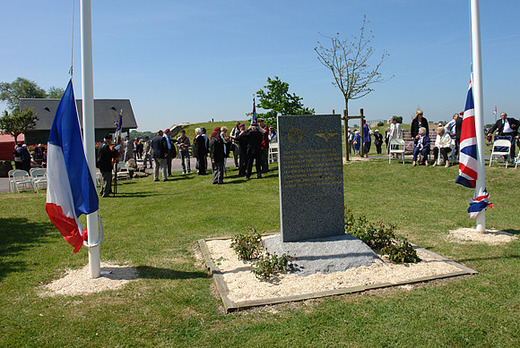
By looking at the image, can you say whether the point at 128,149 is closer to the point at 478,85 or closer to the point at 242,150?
the point at 242,150

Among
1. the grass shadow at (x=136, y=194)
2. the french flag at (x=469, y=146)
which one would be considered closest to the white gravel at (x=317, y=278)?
the french flag at (x=469, y=146)

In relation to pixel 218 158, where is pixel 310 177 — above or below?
below

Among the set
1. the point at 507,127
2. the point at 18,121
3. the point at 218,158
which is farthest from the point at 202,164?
the point at 18,121

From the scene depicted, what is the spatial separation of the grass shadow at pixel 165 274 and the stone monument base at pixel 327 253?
1.25 m

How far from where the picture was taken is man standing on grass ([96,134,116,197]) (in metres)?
13.5

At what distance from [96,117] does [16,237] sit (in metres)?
47.5

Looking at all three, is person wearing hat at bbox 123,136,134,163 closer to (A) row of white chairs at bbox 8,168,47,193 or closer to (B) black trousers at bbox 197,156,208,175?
(A) row of white chairs at bbox 8,168,47,193

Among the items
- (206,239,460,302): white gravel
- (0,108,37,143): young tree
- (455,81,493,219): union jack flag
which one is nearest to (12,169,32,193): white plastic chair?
(206,239,460,302): white gravel

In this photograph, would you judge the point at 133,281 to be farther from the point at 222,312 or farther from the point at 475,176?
the point at 475,176

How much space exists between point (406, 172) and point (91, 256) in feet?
42.0

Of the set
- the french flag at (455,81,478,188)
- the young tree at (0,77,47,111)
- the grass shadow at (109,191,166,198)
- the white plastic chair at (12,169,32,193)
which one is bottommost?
the grass shadow at (109,191,166,198)

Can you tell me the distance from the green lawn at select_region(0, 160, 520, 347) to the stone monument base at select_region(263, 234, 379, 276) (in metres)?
0.79

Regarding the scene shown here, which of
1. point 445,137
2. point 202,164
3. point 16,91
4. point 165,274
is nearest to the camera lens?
point 165,274

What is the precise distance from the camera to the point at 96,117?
5200 cm
